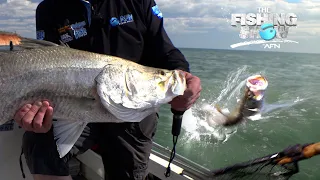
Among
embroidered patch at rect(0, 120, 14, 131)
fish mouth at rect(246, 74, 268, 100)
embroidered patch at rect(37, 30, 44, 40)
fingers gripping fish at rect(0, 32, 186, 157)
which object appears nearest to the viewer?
fingers gripping fish at rect(0, 32, 186, 157)

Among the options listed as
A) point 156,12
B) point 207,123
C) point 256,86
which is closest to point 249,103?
point 256,86

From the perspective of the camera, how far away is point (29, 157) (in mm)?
2496

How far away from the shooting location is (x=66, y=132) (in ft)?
7.05

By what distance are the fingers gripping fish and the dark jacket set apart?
56 centimetres

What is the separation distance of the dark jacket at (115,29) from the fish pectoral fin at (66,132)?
0.68m

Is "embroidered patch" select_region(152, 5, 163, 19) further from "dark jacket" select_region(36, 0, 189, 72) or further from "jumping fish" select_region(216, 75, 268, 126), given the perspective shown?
"jumping fish" select_region(216, 75, 268, 126)

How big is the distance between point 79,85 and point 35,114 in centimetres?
33

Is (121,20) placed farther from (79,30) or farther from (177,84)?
(177,84)

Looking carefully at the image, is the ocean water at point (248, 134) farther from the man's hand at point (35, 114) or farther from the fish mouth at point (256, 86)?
the man's hand at point (35, 114)

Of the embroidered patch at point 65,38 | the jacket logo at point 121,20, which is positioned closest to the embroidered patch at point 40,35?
the embroidered patch at point 65,38

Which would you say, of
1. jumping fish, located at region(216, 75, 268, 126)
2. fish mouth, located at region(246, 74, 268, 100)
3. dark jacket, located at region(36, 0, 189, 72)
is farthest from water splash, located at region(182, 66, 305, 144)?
dark jacket, located at region(36, 0, 189, 72)

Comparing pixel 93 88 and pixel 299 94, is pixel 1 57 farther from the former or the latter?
pixel 299 94

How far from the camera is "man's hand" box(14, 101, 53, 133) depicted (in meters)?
2.03

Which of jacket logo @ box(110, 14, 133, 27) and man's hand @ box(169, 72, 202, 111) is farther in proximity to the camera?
jacket logo @ box(110, 14, 133, 27)
